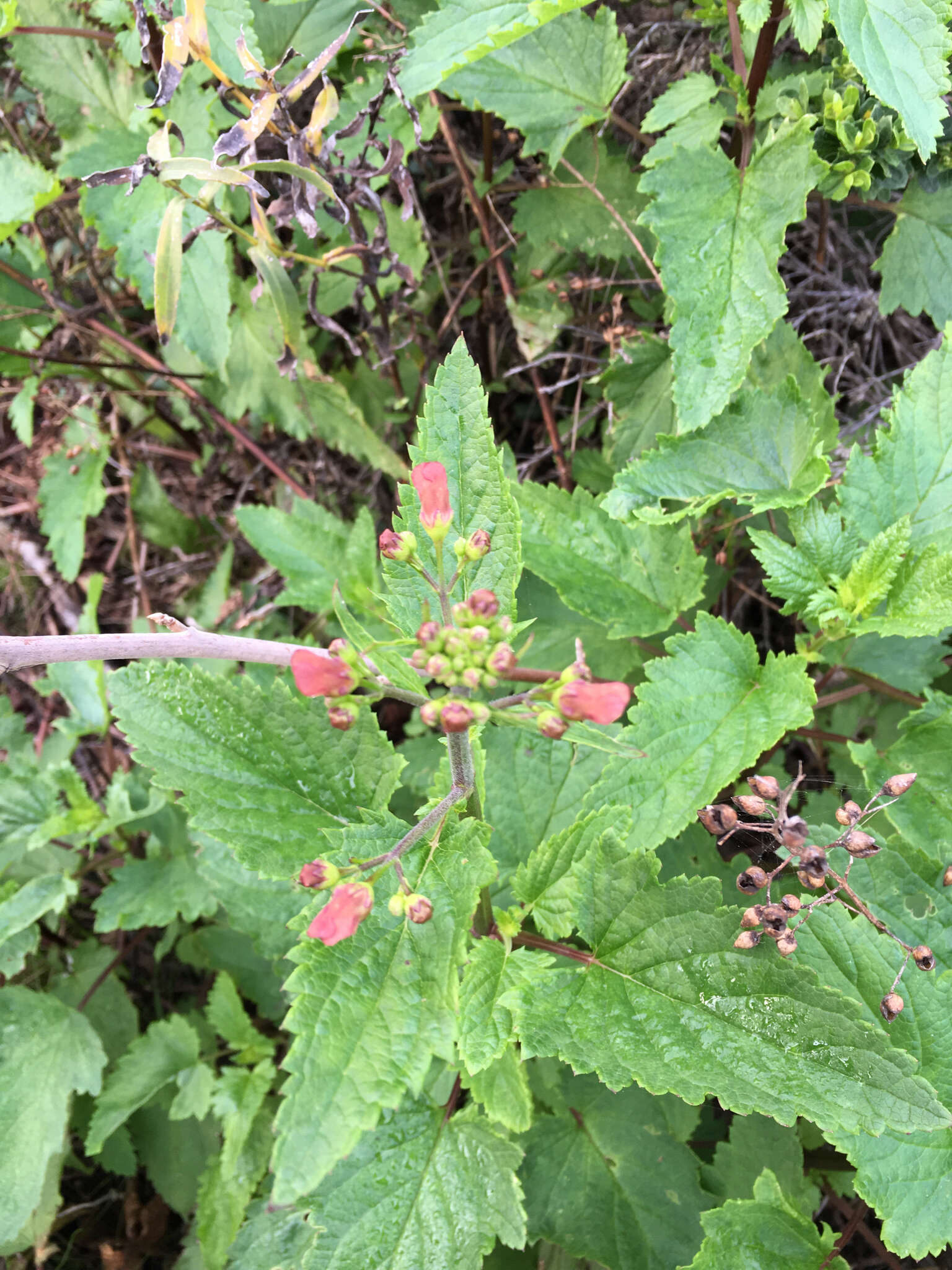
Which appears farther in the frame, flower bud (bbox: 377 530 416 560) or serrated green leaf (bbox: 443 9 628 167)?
serrated green leaf (bbox: 443 9 628 167)

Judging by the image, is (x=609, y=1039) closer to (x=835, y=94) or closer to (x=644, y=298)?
(x=835, y=94)

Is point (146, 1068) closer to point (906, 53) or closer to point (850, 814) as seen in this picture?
point (850, 814)

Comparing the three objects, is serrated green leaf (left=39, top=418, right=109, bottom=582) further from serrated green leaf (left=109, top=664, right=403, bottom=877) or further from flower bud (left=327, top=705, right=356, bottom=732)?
flower bud (left=327, top=705, right=356, bottom=732)

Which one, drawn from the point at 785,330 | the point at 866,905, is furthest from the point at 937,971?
the point at 785,330

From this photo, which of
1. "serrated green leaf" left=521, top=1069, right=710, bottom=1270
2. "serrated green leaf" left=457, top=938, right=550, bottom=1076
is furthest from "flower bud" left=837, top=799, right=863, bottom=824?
"serrated green leaf" left=521, top=1069, right=710, bottom=1270

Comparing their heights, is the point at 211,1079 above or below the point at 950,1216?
below
